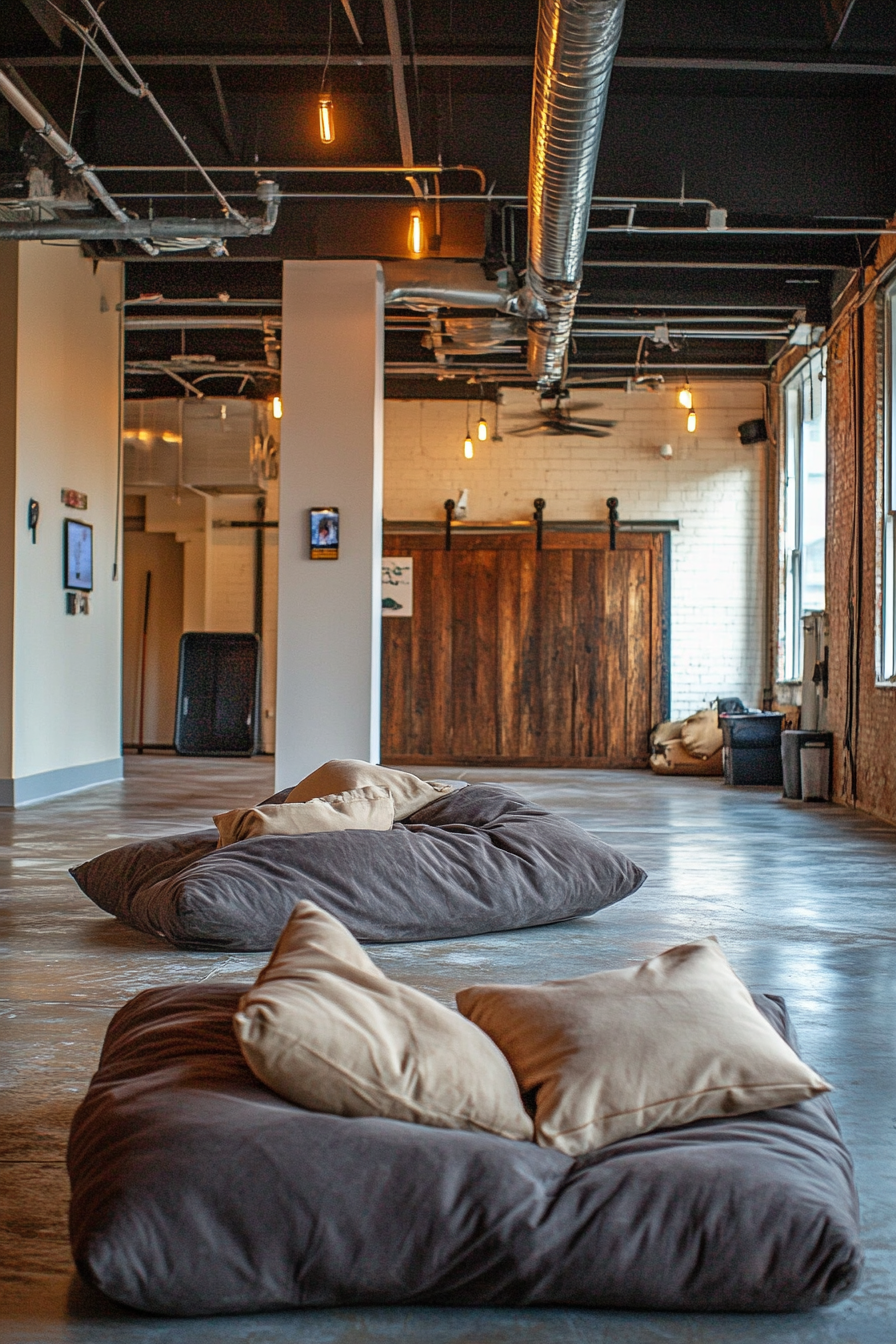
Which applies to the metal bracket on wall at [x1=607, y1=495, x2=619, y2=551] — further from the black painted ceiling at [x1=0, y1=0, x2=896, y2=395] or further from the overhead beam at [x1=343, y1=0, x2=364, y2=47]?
the overhead beam at [x1=343, y1=0, x2=364, y2=47]

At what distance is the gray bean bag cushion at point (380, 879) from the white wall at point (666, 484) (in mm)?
8729

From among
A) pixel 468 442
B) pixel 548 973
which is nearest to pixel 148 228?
pixel 548 973

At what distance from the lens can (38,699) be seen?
9.01 metres

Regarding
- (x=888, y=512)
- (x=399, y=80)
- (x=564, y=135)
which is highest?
(x=399, y=80)

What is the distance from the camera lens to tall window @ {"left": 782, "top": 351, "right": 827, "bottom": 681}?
451 inches

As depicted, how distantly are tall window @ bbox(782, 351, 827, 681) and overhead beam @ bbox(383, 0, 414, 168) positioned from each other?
4.82 meters

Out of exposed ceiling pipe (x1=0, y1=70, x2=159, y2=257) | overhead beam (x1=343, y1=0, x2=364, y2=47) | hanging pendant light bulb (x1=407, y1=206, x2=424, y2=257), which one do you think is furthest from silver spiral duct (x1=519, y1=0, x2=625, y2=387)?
exposed ceiling pipe (x1=0, y1=70, x2=159, y2=257)

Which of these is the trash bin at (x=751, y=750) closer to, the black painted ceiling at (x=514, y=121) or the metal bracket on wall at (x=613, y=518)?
the metal bracket on wall at (x=613, y=518)

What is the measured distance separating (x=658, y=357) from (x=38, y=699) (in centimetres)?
701

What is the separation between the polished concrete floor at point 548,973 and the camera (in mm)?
1679

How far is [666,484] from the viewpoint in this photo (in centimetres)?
1342

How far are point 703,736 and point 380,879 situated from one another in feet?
28.2

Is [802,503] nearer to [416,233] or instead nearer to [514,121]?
[514,121]

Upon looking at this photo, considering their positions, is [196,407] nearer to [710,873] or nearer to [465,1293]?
[710,873]
